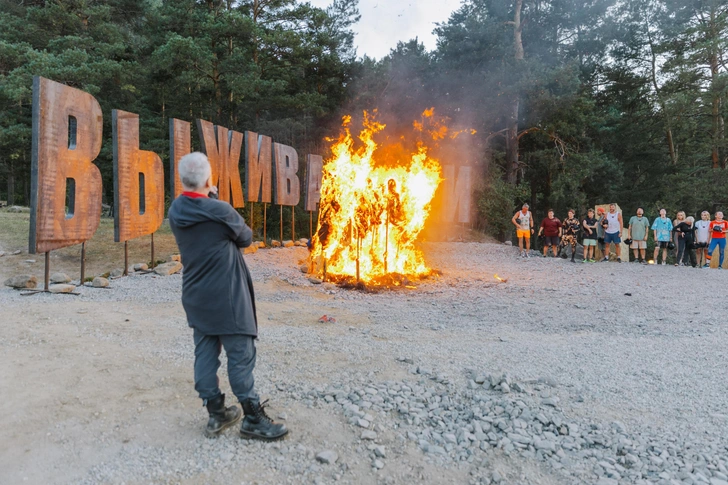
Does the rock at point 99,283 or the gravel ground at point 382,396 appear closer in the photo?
the gravel ground at point 382,396

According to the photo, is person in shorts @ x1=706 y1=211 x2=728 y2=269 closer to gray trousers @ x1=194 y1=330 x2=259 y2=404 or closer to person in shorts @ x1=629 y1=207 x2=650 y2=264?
person in shorts @ x1=629 y1=207 x2=650 y2=264

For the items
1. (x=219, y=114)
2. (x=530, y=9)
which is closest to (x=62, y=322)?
(x=219, y=114)

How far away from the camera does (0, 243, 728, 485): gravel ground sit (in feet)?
9.61

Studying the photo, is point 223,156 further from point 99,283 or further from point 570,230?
point 570,230

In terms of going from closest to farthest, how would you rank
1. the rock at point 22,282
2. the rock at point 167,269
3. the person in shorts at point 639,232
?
the rock at point 22,282 → the rock at point 167,269 → the person in shorts at point 639,232

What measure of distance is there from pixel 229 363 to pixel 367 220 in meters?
7.55

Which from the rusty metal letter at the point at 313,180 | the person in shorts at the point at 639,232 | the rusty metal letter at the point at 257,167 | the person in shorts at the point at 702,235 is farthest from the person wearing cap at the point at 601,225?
the rusty metal letter at the point at 257,167

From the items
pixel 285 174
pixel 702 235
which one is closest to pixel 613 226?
pixel 702 235

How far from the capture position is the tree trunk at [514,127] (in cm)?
2305

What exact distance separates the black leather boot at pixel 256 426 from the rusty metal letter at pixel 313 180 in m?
13.0

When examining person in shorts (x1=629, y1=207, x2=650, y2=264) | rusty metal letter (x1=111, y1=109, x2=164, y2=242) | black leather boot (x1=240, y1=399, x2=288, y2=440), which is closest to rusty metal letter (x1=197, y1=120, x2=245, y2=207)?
rusty metal letter (x1=111, y1=109, x2=164, y2=242)

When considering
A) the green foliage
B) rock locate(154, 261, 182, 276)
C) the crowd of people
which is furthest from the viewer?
the green foliage

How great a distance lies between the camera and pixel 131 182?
9.07 meters

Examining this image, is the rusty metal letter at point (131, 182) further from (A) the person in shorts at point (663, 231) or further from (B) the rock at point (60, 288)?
(A) the person in shorts at point (663, 231)
